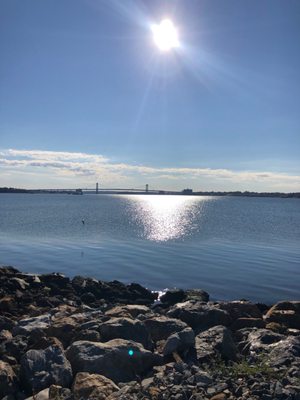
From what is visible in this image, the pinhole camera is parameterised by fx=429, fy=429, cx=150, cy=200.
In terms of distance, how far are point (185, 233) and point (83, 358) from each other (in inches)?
1762

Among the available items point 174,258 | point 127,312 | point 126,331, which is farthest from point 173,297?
point 174,258

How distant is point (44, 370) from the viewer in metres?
8.66

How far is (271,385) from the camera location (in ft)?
26.2

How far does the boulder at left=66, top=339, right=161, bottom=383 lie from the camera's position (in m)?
8.90

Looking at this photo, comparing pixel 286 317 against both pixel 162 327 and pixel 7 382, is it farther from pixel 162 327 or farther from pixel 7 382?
pixel 7 382

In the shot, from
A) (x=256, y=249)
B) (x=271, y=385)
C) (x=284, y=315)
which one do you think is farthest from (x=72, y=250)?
(x=271, y=385)

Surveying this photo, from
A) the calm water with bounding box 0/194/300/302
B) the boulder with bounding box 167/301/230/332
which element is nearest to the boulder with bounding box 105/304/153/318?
the boulder with bounding box 167/301/230/332

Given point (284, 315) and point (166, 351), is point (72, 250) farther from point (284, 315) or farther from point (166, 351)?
point (166, 351)

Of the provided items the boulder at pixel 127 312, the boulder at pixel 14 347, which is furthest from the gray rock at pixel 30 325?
the boulder at pixel 127 312

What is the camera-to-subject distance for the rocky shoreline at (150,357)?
7953mm

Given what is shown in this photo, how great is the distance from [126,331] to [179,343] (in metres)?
1.41

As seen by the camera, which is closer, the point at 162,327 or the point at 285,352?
the point at 285,352

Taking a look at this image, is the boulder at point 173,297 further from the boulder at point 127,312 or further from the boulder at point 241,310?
the boulder at point 127,312

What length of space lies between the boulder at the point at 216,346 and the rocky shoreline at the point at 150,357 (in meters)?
0.02
